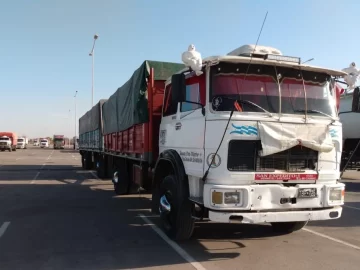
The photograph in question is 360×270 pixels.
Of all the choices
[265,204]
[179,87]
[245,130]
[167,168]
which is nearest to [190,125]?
[179,87]

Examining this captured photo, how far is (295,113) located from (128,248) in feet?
11.1

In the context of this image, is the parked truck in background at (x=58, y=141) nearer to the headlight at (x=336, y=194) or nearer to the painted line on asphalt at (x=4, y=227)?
the painted line on asphalt at (x=4, y=227)

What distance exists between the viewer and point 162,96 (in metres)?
8.51

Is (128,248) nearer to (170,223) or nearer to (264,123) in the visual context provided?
(170,223)

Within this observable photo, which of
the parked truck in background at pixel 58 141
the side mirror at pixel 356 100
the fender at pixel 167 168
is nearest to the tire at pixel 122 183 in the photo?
the fender at pixel 167 168

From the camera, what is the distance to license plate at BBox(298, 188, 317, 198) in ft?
19.1

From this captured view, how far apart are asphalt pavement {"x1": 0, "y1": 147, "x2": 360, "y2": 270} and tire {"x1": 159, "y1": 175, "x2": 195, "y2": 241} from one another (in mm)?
215

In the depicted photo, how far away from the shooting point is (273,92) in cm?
605

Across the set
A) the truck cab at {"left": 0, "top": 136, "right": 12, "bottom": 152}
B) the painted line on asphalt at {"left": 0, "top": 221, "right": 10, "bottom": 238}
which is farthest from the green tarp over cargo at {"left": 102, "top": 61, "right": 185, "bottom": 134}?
the truck cab at {"left": 0, "top": 136, "right": 12, "bottom": 152}

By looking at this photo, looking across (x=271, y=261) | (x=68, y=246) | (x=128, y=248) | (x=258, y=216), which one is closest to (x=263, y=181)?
(x=258, y=216)

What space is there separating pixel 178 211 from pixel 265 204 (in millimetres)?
1439

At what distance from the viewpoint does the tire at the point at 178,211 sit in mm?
6285

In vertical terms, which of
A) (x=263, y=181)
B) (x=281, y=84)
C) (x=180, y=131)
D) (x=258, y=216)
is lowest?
(x=258, y=216)

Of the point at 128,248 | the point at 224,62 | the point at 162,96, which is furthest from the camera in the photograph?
the point at 162,96
